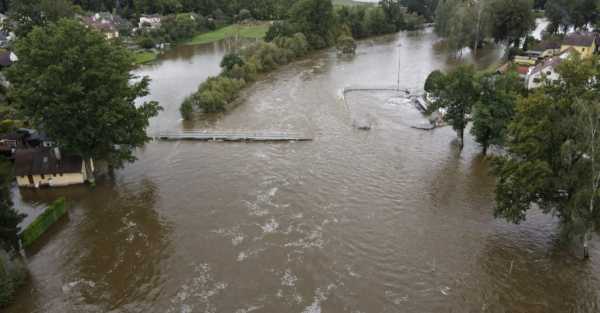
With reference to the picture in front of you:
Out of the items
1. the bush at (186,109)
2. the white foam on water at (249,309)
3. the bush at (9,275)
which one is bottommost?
the white foam on water at (249,309)

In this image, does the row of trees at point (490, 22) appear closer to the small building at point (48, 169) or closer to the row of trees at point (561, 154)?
the row of trees at point (561, 154)

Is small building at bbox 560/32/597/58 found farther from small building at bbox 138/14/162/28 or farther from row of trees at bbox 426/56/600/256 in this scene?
Answer: small building at bbox 138/14/162/28

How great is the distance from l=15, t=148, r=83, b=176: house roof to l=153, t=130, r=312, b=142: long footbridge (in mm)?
9972

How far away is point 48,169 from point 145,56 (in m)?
55.0

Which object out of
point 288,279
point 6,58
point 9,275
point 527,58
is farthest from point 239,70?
point 9,275

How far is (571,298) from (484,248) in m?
5.06

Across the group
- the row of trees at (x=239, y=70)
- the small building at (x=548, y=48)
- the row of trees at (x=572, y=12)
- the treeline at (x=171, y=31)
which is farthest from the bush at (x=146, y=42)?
the row of trees at (x=572, y=12)

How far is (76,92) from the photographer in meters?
31.8

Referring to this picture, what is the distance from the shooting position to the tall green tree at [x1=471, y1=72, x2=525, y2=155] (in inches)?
1414

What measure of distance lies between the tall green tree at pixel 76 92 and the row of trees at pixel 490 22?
59253 mm

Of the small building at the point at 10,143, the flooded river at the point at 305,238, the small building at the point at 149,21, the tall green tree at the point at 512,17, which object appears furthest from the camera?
the small building at the point at 149,21

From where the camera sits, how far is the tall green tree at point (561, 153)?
2252 cm

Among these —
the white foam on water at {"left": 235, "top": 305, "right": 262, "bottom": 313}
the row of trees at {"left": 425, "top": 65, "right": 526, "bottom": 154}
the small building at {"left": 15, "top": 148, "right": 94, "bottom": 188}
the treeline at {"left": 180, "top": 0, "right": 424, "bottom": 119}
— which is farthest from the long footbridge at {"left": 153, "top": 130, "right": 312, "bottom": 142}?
the white foam on water at {"left": 235, "top": 305, "right": 262, "bottom": 313}

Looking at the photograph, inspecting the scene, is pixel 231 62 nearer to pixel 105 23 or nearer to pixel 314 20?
pixel 314 20
